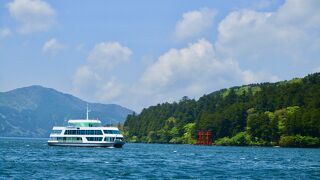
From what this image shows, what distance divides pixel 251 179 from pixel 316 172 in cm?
1972

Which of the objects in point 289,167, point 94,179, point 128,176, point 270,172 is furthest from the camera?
point 289,167

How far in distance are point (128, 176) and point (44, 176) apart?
11014 millimetres

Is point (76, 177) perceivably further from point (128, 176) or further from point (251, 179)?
point (251, 179)

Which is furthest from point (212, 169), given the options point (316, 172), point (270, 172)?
point (316, 172)

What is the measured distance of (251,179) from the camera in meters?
87.6

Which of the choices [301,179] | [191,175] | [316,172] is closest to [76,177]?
[191,175]

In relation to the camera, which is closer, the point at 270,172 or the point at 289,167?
the point at 270,172

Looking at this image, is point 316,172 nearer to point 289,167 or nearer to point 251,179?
point 289,167

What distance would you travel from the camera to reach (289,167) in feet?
379

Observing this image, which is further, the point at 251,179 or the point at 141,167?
the point at 141,167

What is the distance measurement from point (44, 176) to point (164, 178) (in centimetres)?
1542

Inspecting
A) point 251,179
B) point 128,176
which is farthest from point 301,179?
point 128,176

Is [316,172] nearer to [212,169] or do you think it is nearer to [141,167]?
[212,169]

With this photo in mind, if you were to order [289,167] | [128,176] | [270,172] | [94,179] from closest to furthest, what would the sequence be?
[94,179] < [128,176] < [270,172] < [289,167]
